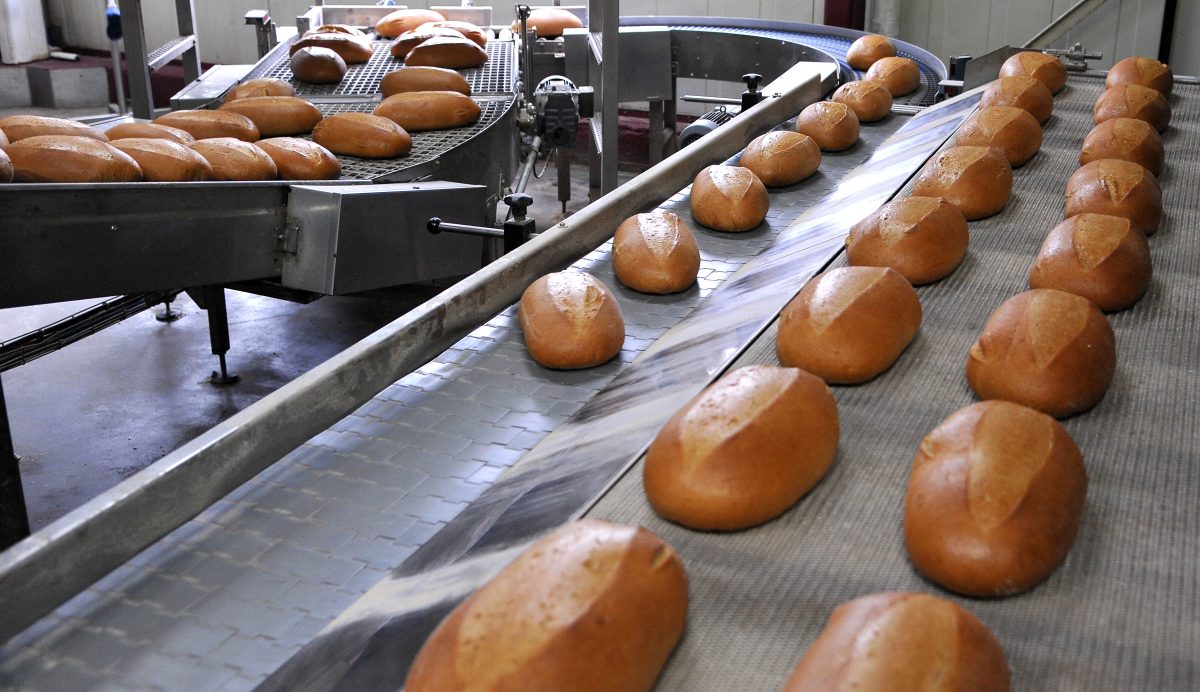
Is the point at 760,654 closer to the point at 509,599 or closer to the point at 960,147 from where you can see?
the point at 509,599

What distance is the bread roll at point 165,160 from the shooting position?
186cm

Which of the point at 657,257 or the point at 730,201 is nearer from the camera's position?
the point at 657,257

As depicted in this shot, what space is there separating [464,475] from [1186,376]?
0.90 metres

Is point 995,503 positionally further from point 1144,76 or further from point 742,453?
point 1144,76

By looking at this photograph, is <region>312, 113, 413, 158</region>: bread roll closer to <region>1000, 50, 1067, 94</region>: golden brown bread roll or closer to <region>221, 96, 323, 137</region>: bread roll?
<region>221, 96, 323, 137</region>: bread roll

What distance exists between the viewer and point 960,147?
1.86 m

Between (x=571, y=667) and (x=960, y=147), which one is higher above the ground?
(x=960, y=147)

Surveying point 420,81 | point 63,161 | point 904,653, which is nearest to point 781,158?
point 420,81

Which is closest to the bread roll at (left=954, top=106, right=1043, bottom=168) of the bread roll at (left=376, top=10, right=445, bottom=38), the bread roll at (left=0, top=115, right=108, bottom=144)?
the bread roll at (left=0, top=115, right=108, bottom=144)

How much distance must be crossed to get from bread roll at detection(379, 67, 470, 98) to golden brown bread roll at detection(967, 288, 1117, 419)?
6.44ft

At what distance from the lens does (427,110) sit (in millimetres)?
2621

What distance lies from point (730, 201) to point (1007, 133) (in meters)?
0.61

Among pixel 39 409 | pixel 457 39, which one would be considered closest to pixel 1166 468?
pixel 457 39

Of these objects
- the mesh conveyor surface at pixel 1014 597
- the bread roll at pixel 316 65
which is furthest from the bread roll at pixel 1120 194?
the bread roll at pixel 316 65
